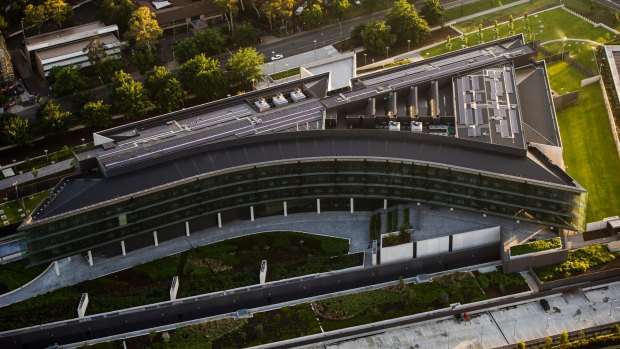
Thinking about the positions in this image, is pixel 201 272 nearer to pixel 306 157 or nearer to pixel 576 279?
pixel 306 157

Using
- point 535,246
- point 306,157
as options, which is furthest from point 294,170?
point 535,246

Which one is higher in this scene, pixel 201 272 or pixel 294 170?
pixel 294 170

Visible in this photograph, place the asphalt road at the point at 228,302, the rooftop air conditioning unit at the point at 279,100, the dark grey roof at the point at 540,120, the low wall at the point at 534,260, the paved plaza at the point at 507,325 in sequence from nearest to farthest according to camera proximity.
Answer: the paved plaza at the point at 507,325, the asphalt road at the point at 228,302, the low wall at the point at 534,260, the dark grey roof at the point at 540,120, the rooftop air conditioning unit at the point at 279,100

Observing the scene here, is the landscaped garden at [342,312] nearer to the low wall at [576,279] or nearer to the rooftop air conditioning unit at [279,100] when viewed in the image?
the low wall at [576,279]

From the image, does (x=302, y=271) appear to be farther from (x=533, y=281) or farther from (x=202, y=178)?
(x=533, y=281)

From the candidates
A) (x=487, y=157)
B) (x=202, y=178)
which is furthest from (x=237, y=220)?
(x=487, y=157)

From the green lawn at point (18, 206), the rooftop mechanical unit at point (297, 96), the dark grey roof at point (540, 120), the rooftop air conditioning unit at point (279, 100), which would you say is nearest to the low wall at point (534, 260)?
the dark grey roof at point (540, 120)
